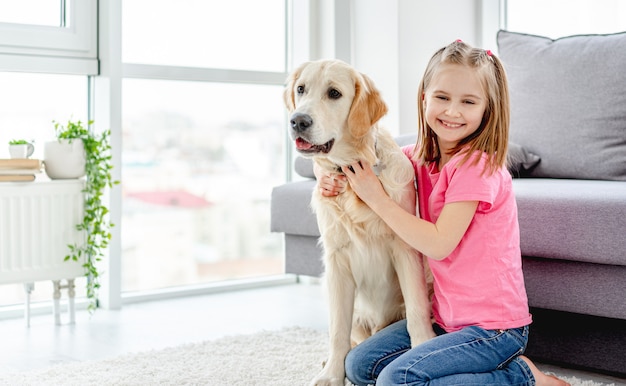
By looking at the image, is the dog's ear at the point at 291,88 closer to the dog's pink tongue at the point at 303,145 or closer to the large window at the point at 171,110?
the dog's pink tongue at the point at 303,145

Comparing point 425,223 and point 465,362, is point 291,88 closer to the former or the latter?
point 425,223

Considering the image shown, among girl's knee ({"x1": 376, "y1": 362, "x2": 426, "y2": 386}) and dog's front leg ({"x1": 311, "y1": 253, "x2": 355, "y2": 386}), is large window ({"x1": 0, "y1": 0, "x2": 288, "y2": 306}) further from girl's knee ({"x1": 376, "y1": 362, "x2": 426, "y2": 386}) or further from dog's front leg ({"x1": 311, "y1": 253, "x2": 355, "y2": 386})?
girl's knee ({"x1": 376, "y1": 362, "x2": 426, "y2": 386})

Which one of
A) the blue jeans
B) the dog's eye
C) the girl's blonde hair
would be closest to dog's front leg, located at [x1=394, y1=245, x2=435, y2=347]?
the blue jeans

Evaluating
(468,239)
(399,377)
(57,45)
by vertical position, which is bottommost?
(399,377)

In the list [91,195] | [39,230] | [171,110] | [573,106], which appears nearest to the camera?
[573,106]

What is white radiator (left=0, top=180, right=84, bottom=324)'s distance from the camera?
2.72 metres

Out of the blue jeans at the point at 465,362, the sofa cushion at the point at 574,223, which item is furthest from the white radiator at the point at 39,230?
the sofa cushion at the point at 574,223

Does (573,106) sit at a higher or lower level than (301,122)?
higher

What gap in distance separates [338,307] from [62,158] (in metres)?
1.46

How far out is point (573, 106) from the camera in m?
2.69

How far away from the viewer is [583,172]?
8.65ft

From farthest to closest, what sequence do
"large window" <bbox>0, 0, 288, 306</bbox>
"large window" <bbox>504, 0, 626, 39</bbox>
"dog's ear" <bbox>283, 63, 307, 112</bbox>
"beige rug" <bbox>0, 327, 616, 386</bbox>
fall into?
"large window" <bbox>504, 0, 626, 39</bbox> < "large window" <bbox>0, 0, 288, 306</bbox> < "beige rug" <bbox>0, 327, 616, 386</bbox> < "dog's ear" <bbox>283, 63, 307, 112</bbox>

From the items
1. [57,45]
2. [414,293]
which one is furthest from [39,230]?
[414,293]

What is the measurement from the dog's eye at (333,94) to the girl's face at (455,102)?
0.23 m
